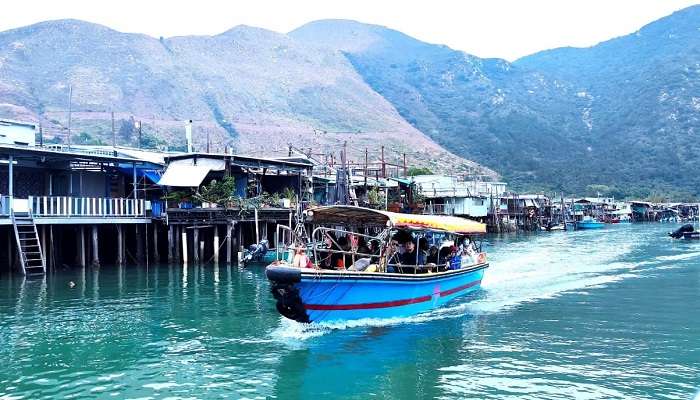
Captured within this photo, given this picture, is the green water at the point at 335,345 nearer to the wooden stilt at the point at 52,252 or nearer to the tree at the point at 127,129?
the wooden stilt at the point at 52,252

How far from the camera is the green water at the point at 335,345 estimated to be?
39.0 feet

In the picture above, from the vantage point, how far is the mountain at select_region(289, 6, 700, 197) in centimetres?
12584

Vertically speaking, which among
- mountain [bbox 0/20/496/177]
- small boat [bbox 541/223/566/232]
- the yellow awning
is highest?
mountain [bbox 0/20/496/177]

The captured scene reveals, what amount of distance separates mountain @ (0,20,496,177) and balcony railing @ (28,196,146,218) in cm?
5559

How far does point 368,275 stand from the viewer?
51.5 ft

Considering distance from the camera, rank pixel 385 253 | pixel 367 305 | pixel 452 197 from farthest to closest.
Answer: pixel 452 197
pixel 385 253
pixel 367 305

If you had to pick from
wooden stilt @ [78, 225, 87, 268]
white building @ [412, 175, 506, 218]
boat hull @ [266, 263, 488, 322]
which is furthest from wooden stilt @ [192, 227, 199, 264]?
white building @ [412, 175, 506, 218]

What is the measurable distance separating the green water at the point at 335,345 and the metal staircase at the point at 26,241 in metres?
0.92

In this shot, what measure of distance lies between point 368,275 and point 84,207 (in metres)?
17.6

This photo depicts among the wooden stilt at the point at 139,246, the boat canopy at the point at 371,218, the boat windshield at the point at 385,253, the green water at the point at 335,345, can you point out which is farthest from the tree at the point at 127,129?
the boat canopy at the point at 371,218

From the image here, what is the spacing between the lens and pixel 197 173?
31875mm

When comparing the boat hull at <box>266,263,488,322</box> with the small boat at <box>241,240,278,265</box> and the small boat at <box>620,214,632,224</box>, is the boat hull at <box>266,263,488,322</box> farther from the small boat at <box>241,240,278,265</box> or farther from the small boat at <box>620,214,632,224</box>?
the small boat at <box>620,214,632,224</box>

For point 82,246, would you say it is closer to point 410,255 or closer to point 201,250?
point 201,250

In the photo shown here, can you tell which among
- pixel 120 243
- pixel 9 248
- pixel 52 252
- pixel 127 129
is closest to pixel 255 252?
pixel 120 243
